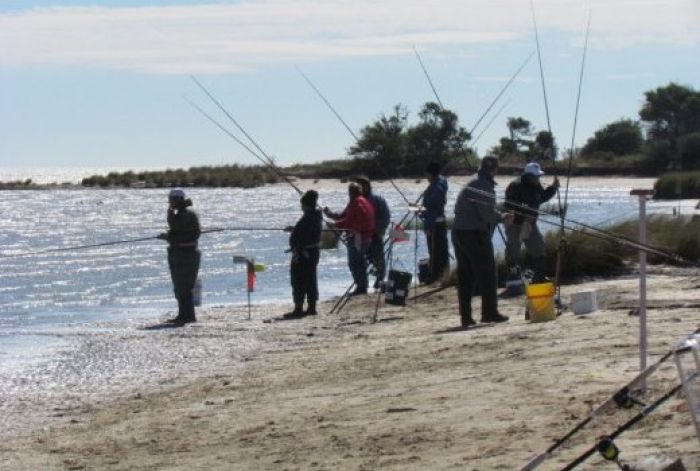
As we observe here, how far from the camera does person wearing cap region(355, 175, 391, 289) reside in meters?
17.8

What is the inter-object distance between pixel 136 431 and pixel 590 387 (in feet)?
9.07

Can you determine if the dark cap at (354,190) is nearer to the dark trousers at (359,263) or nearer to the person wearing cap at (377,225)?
the person wearing cap at (377,225)

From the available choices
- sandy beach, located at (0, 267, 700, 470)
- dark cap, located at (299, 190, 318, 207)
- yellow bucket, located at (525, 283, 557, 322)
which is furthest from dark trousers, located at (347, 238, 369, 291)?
yellow bucket, located at (525, 283, 557, 322)

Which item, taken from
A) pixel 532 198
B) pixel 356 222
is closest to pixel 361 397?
pixel 532 198

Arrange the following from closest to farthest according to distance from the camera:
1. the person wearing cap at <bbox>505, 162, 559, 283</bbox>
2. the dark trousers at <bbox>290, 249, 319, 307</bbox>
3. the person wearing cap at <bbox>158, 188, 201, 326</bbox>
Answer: the person wearing cap at <bbox>505, 162, 559, 283</bbox> → the person wearing cap at <bbox>158, 188, 201, 326</bbox> → the dark trousers at <bbox>290, 249, 319, 307</bbox>

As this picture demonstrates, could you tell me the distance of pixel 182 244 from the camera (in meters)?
15.9

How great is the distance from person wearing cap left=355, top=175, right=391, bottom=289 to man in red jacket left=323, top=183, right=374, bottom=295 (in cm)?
23

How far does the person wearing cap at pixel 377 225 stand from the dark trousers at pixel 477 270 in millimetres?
4646

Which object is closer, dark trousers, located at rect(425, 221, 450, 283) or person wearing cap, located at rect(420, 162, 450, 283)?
person wearing cap, located at rect(420, 162, 450, 283)

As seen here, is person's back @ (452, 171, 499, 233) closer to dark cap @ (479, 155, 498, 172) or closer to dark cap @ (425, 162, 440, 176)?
dark cap @ (479, 155, 498, 172)

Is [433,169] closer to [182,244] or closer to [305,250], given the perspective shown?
[305,250]

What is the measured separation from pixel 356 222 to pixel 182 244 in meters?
2.14

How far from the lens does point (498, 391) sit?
8.78 meters

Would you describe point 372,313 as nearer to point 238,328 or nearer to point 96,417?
point 238,328
